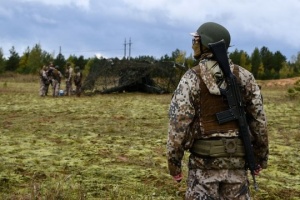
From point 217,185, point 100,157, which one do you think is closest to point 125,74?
point 100,157

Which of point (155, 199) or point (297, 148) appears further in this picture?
point (297, 148)

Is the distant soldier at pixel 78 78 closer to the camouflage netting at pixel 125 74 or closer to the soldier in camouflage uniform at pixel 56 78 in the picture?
the soldier in camouflage uniform at pixel 56 78

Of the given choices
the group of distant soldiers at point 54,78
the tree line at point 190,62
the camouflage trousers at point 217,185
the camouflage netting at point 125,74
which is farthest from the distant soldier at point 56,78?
the tree line at point 190,62

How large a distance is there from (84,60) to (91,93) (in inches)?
2549

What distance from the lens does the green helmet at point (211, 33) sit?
12.7 ft

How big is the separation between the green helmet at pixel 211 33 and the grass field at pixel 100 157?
8.05 feet

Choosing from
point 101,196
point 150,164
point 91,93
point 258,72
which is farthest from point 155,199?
point 258,72

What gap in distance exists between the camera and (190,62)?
77938 millimetres

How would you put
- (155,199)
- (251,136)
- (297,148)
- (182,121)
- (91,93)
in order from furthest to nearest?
(91,93) → (297,148) → (155,199) → (251,136) → (182,121)

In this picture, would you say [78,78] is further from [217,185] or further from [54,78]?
[217,185]

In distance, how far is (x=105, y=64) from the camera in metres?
29.3

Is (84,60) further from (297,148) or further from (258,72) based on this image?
(297,148)

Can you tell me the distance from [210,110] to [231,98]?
198 mm

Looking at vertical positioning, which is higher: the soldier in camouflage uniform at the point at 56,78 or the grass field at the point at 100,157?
the soldier in camouflage uniform at the point at 56,78
